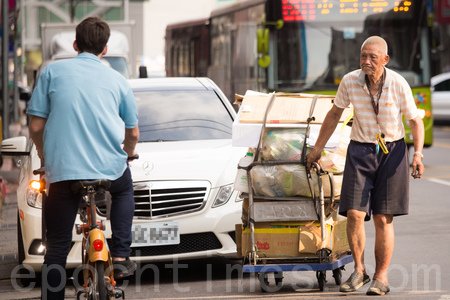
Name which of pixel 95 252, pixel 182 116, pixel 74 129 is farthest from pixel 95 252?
pixel 182 116

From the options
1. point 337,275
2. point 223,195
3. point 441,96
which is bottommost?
point 337,275

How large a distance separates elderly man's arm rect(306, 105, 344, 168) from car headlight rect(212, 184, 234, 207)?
1.05 meters

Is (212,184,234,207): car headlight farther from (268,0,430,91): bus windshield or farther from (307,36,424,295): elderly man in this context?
(268,0,430,91): bus windshield

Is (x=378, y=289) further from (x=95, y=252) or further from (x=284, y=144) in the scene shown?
(x=95, y=252)

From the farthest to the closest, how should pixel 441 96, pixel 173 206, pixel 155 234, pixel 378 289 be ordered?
pixel 441 96 < pixel 173 206 < pixel 155 234 < pixel 378 289

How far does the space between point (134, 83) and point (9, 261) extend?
1.84 meters

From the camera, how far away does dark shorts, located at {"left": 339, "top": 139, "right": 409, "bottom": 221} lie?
9180 millimetres

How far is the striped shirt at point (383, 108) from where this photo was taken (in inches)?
360

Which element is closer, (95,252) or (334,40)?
(95,252)

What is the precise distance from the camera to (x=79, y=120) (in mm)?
7355

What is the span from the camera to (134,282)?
10312 millimetres

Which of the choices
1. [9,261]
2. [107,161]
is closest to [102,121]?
[107,161]

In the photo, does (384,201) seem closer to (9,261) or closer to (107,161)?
(107,161)

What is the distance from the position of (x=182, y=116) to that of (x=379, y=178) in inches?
105
